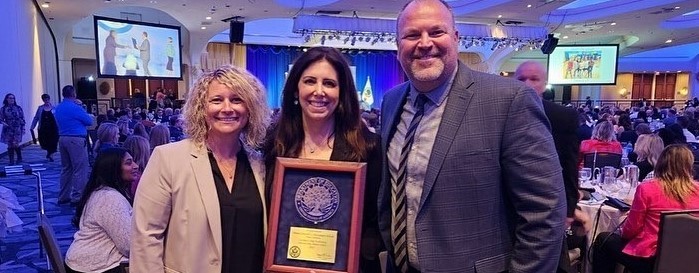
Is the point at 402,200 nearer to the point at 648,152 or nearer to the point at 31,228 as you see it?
the point at 648,152

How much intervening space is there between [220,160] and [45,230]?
3.00 feet

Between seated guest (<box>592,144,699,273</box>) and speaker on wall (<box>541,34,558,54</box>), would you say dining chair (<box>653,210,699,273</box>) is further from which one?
speaker on wall (<box>541,34,558,54</box>)

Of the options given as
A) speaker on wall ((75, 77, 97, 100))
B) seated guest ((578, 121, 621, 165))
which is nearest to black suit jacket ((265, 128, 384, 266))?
seated guest ((578, 121, 621, 165))

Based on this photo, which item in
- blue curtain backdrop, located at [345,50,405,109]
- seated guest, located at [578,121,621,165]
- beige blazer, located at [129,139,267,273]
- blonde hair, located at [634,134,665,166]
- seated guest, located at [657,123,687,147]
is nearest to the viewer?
beige blazer, located at [129,139,267,273]

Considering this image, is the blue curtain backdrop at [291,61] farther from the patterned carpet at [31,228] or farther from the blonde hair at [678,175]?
the blonde hair at [678,175]

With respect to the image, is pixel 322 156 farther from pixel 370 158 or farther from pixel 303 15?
pixel 303 15

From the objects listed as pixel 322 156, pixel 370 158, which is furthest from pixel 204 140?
pixel 370 158

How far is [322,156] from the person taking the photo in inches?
68.4

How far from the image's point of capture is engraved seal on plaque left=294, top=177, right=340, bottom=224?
156 cm

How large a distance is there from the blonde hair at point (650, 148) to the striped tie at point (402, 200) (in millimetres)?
4136

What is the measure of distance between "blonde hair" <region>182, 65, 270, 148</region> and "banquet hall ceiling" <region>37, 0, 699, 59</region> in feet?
35.4

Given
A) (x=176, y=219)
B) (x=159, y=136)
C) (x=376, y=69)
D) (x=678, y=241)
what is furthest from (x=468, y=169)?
(x=376, y=69)

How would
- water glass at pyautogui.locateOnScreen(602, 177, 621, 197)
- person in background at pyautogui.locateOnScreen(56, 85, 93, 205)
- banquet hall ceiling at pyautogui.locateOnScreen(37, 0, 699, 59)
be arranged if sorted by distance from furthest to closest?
1. banquet hall ceiling at pyautogui.locateOnScreen(37, 0, 699, 59)
2. person in background at pyautogui.locateOnScreen(56, 85, 93, 205)
3. water glass at pyautogui.locateOnScreen(602, 177, 621, 197)

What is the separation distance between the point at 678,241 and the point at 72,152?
6.80 m
